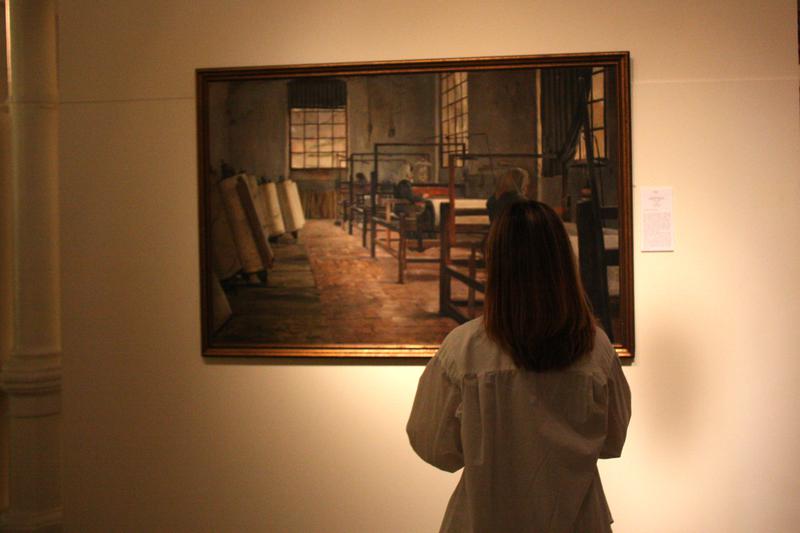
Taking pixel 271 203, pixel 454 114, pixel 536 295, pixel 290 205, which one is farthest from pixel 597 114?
pixel 536 295

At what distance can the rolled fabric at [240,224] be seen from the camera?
13.4 ft

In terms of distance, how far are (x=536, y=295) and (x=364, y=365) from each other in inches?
77.4

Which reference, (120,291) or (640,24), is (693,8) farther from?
(120,291)

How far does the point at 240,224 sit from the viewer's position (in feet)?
13.5

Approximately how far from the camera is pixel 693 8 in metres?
3.86

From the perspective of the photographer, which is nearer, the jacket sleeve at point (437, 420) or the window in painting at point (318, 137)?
the jacket sleeve at point (437, 420)

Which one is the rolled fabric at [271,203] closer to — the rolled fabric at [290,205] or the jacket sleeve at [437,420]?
the rolled fabric at [290,205]

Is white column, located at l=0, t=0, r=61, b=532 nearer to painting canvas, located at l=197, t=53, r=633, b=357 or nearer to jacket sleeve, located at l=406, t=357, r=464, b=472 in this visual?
painting canvas, located at l=197, t=53, r=633, b=357

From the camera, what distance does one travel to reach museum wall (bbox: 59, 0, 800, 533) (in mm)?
3857

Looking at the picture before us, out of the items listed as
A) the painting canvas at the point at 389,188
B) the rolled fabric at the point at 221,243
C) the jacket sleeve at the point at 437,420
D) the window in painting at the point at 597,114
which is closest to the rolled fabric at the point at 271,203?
the painting canvas at the point at 389,188

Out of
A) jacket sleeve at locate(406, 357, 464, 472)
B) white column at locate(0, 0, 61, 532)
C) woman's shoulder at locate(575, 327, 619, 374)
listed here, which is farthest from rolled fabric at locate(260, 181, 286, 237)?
woman's shoulder at locate(575, 327, 619, 374)

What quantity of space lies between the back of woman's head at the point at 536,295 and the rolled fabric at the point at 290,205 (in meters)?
1.98

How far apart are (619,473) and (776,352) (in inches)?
41.3

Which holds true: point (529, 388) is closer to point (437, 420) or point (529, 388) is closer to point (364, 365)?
point (437, 420)
